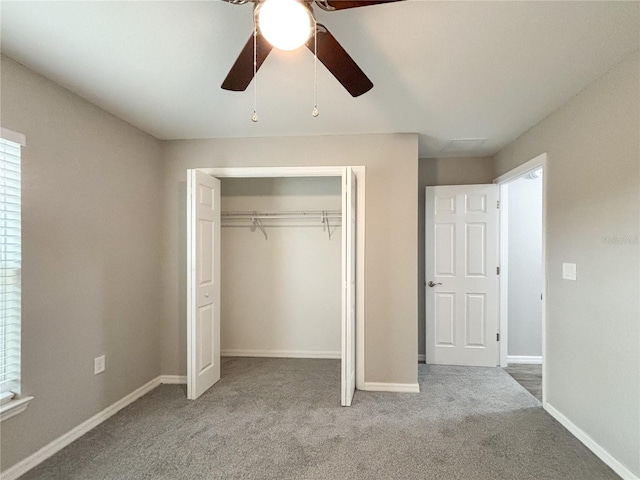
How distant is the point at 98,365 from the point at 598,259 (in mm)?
3571

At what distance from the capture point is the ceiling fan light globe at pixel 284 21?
1097mm

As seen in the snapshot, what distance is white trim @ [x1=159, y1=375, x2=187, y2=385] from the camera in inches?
131

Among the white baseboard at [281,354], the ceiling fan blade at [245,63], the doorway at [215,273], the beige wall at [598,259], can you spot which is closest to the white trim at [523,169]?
the beige wall at [598,259]

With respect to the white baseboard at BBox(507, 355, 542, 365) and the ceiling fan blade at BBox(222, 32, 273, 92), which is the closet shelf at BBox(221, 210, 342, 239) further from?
the white baseboard at BBox(507, 355, 542, 365)

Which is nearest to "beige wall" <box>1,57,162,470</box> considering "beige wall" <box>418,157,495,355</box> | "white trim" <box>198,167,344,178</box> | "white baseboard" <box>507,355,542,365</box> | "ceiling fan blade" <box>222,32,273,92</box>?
"white trim" <box>198,167,344,178</box>

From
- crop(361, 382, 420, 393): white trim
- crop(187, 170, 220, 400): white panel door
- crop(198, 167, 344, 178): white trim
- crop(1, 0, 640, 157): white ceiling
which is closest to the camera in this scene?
crop(1, 0, 640, 157): white ceiling

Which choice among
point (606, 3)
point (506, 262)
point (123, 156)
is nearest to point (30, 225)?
point (123, 156)

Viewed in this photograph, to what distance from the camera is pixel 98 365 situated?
2545 millimetres

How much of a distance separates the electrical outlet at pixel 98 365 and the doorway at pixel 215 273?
63cm

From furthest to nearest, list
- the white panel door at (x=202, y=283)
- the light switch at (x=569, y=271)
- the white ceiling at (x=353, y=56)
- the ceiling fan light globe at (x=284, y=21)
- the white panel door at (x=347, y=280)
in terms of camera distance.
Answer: the white panel door at (x=202, y=283)
the white panel door at (x=347, y=280)
the light switch at (x=569, y=271)
the white ceiling at (x=353, y=56)
the ceiling fan light globe at (x=284, y=21)

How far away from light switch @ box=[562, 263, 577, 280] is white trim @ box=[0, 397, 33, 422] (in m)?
3.59

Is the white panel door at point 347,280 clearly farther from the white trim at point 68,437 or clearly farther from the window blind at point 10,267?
the window blind at point 10,267

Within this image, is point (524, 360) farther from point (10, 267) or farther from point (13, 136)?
point (13, 136)

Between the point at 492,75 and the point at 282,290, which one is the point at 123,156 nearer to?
the point at 282,290
